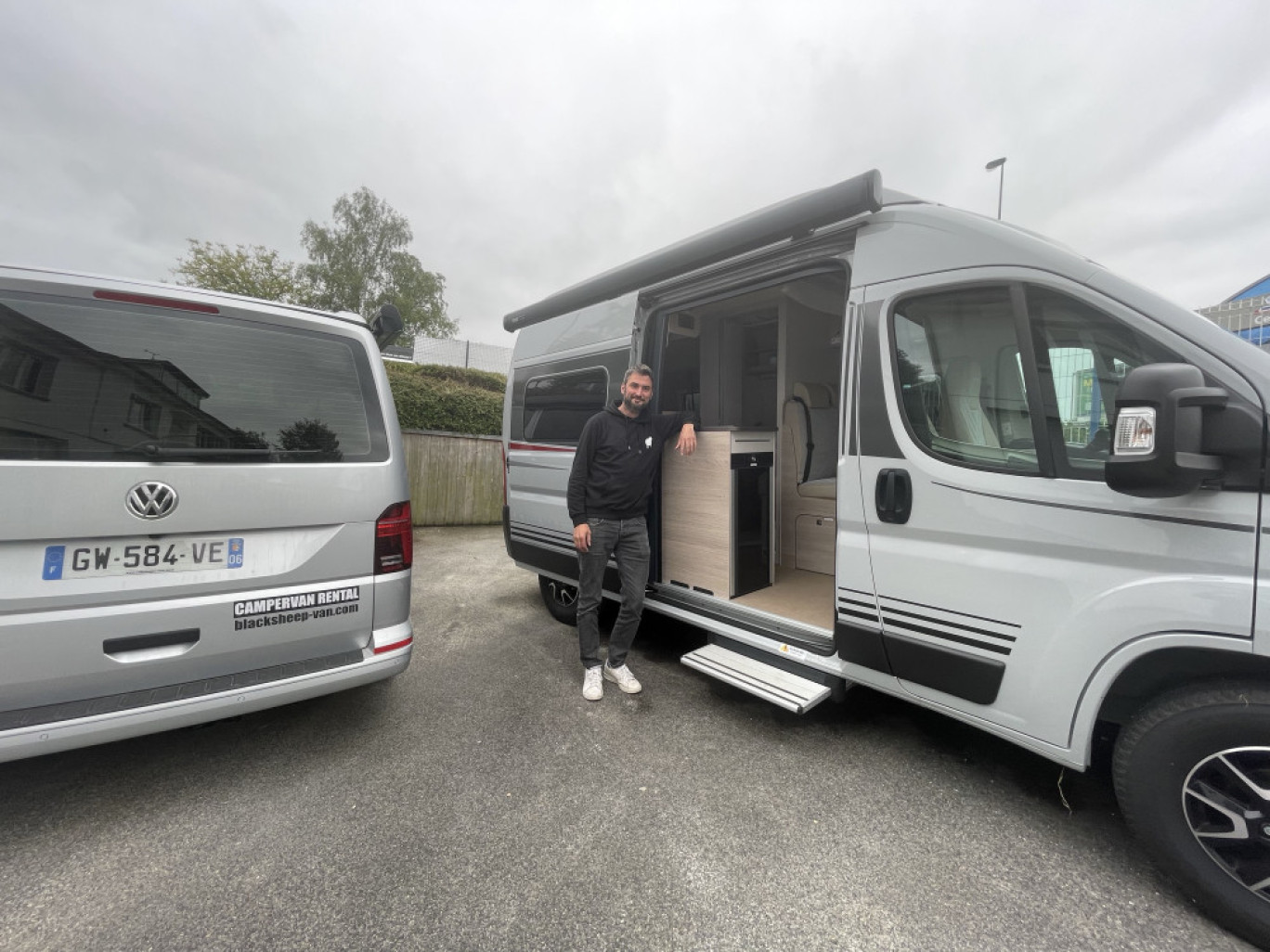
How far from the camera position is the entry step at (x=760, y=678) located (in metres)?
2.25

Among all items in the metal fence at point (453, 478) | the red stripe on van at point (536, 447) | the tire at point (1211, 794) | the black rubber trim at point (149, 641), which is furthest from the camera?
the metal fence at point (453, 478)

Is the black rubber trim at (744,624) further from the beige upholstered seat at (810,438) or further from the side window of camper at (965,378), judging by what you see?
the beige upholstered seat at (810,438)

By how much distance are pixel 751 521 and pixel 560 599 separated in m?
1.72

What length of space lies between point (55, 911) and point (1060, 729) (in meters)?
3.11

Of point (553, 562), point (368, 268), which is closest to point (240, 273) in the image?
point (368, 268)

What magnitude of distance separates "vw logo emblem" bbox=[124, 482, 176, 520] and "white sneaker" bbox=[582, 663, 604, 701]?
2008 millimetres

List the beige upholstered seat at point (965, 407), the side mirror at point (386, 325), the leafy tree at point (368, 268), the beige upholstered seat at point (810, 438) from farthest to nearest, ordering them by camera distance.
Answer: the leafy tree at point (368, 268)
the beige upholstered seat at point (810, 438)
the side mirror at point (386, 325)
the beige upholstered seat at point (965, 407)

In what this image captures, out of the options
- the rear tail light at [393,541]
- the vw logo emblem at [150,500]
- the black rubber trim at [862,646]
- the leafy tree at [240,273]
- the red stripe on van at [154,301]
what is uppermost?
the leafy tree at [240,273]

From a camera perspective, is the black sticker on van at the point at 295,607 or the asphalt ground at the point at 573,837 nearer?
the asphalt ground at the point at 573,837

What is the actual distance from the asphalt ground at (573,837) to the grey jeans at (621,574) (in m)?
0.35

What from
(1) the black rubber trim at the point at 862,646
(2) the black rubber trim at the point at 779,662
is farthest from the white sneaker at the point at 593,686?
(1) the black rubber trim at the point at 862,646

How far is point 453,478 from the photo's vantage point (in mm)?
8523

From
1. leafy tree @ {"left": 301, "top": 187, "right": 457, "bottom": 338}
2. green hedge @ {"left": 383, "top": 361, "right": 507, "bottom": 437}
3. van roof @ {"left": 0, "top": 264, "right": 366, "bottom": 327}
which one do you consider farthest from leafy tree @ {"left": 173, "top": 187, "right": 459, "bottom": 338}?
van roof @ {"left": 0, "top": 264, "right": 366, "bottom": 327}

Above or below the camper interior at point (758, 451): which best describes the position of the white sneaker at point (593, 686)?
below
